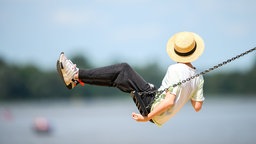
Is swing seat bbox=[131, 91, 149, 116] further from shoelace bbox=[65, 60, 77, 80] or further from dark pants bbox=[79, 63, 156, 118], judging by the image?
shoelace bbox=[65, 60, 77, 80]

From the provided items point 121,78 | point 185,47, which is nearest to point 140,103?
point 121,78

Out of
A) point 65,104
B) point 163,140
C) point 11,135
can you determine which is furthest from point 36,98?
point 163,140

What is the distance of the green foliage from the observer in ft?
240

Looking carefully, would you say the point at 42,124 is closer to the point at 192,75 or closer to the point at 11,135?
the point at 11,135

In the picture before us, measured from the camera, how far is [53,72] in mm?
74188

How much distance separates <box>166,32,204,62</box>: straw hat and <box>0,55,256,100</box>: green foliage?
66.4 metres

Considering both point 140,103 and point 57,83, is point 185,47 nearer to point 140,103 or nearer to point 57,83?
point 140,103

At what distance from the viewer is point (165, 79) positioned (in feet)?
20.6

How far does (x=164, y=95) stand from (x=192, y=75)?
0.41m

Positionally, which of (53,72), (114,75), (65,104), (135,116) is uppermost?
(114,75)

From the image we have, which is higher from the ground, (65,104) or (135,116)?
(135,116)

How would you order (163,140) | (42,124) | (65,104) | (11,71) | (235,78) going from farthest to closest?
1. (65,104)
2. (235,78)
3. (11,71)
4. (42,124)
5. (163,140)

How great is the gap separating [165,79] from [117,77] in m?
0.57

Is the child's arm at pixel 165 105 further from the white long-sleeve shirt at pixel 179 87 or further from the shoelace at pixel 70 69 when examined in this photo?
the shoelace at pixel 70 69
